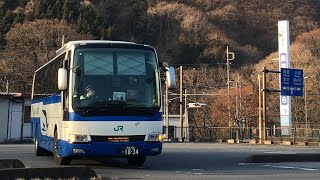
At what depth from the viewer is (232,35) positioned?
91.8 metres

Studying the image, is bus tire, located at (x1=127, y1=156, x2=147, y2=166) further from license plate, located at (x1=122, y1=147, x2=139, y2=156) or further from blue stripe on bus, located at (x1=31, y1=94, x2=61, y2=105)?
blue stripe on bus, located at (x1=31, y1=94, x2=61, y2=105)

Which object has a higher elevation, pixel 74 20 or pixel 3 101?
pixel 74 20

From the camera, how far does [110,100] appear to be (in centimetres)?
1246

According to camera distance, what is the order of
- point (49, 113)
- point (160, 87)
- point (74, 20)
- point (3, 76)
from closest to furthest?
point (160, 87) < point (49, 113) < point (3, 76) < point (74, 20)

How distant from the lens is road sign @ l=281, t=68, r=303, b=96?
35500 mm

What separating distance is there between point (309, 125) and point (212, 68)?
99.4 feet

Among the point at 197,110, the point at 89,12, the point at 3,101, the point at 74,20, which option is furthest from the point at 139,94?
the point at 89,12

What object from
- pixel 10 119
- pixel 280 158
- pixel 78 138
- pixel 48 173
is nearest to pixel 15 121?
pixel 10 119

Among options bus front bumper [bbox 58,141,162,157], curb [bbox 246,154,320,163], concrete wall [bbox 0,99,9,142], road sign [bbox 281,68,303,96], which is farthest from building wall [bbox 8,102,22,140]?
bus front bumper [bbox 58,141,162,157]

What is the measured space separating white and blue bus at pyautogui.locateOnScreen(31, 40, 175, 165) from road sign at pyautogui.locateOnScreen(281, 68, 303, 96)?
23.8 m

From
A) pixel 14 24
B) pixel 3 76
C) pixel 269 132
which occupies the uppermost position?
pixel 14 24

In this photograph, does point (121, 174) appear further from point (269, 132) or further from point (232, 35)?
point (232, 35)

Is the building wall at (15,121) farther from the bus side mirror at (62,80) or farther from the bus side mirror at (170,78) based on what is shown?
the bus side mirror at (170,78)

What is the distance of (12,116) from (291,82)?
20.8m
